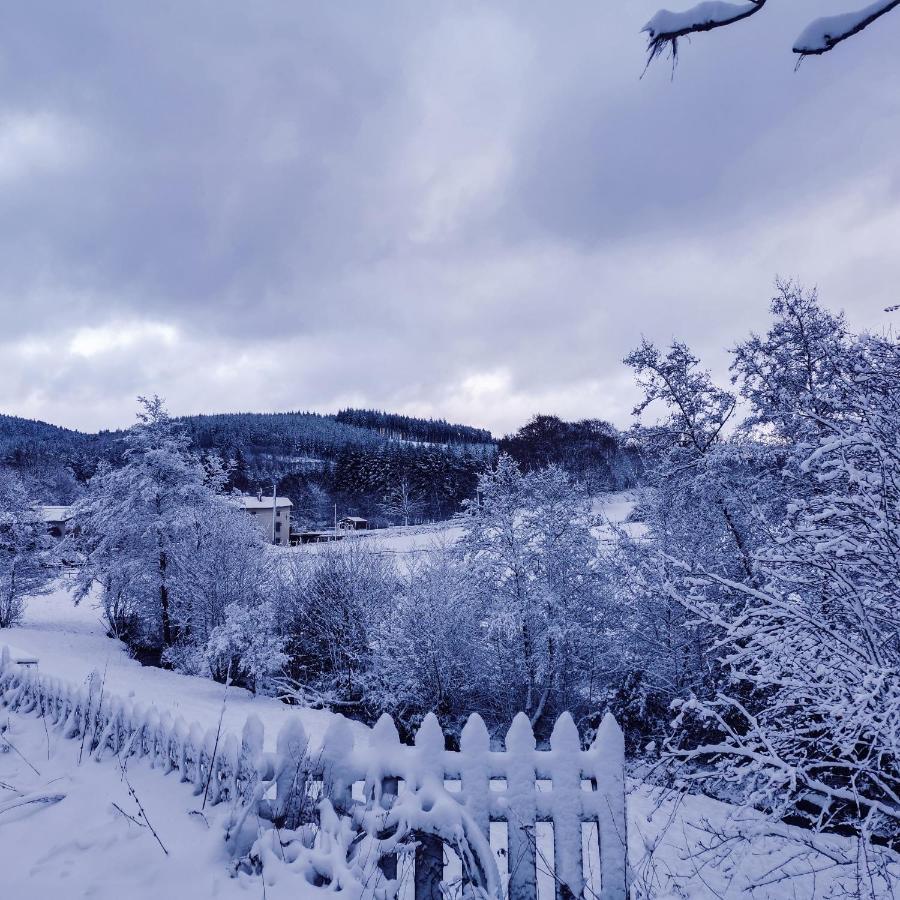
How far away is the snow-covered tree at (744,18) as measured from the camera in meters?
1.89

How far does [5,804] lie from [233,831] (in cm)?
229

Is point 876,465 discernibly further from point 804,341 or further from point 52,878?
point 804,341

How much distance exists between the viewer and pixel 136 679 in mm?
16844

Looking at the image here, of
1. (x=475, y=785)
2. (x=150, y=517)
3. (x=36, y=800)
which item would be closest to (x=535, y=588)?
(x=475, y=785)

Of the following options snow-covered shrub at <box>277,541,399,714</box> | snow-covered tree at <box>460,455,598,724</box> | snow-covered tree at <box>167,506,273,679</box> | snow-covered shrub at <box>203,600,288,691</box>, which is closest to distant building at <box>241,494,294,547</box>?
snow-covered tree at <box>167,506,273,679</box>

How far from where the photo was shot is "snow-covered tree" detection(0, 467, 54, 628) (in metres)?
24.6

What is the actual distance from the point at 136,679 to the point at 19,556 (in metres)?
13.2

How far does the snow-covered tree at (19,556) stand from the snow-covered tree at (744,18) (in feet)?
103

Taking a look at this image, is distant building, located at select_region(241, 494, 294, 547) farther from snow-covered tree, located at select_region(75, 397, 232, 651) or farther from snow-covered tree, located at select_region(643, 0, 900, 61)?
snow-covered tree, located at select_region(643, 0, 900, 61)

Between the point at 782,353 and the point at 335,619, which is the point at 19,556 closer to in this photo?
the point at 335,619

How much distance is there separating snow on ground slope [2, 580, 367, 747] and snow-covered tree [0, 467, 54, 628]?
4.89ft

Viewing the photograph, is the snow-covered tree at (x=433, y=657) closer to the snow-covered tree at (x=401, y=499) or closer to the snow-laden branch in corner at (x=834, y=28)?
the snow-laden branch in corner at (x=834, y=28)

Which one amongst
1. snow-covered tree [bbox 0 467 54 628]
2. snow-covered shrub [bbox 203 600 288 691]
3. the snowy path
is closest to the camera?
the snowy path

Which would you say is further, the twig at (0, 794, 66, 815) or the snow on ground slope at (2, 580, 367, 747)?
the snow on ground slope at (2, 580, 367, 747)
